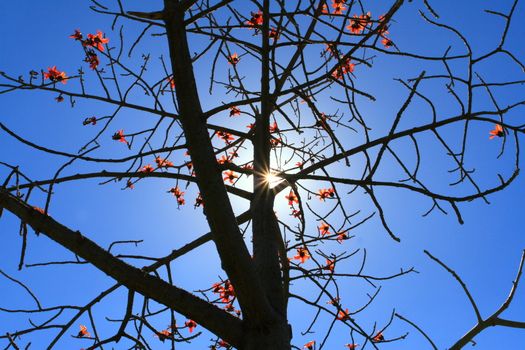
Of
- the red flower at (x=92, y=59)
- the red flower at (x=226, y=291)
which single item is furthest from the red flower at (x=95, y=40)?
the red flower at (x=226, y=291)

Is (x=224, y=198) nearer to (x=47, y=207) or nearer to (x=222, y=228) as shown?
(x=222, y=228)

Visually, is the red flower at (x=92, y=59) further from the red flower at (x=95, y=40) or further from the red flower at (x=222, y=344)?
the red flower at (x=222, y=344)

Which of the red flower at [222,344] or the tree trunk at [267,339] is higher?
the red flower at [222,344]

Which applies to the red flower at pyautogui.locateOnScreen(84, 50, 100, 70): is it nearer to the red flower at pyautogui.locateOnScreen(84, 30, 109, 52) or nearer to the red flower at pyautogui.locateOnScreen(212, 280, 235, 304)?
the red flower at pyautogui.locateOnScreen(84, 30, 109, 52)

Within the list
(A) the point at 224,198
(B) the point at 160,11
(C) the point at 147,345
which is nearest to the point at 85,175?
(A) the point at 224,198

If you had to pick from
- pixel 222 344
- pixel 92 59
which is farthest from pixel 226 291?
pixel 92 59

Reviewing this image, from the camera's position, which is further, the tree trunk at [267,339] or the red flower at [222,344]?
the red flower at [222,344]

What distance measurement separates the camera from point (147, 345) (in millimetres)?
2062

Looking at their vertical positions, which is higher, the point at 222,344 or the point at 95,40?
the point at 95,40

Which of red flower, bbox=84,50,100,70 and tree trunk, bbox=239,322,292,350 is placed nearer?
tree trunk, bbox=239,322,292,350

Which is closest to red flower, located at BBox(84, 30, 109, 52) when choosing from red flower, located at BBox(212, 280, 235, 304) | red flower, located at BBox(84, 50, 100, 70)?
red flower, located at BBox(84, 50, 100, 70)

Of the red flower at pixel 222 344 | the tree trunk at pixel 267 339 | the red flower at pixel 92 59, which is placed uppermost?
the red flower at pixel 92 59

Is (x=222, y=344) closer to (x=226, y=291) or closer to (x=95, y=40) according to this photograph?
(x=226, y=291)

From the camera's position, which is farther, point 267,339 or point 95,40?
point 95,40
